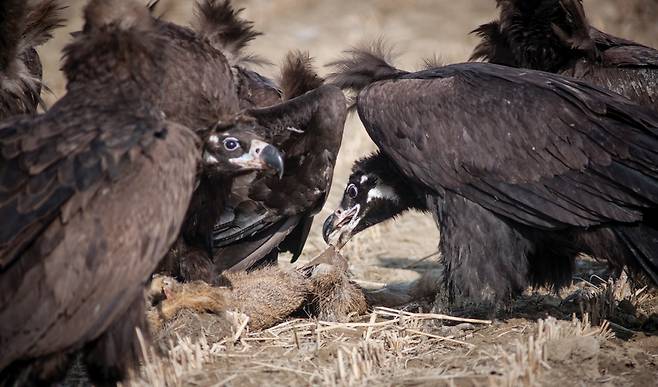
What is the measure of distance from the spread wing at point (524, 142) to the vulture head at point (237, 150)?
1.15 meters

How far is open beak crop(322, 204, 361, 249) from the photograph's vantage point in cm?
713

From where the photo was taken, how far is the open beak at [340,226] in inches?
281

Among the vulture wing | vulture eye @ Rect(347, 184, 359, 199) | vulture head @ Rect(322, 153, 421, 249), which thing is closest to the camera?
the vulture wing

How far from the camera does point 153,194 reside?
4.29m

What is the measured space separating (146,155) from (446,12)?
1464 centimetres

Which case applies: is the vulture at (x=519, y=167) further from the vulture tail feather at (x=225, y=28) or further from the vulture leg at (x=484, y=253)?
the vulture tail feather at (x=225, y=28)

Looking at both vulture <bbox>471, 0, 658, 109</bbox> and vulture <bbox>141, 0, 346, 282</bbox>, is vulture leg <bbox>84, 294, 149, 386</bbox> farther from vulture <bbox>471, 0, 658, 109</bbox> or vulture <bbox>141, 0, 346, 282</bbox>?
vulture <bbox>471, 0, 658, 109</bbox>

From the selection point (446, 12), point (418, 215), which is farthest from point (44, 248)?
point (446, 12)

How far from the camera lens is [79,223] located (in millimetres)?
4133

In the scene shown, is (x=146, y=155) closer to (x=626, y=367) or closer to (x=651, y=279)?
(x=626, y=367)

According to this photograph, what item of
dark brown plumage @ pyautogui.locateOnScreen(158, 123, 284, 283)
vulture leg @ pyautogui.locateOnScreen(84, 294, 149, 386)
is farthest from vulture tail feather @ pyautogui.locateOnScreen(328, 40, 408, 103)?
vulture leg @ pyautogui.locateOnScreen(84, 294, 149, 386)

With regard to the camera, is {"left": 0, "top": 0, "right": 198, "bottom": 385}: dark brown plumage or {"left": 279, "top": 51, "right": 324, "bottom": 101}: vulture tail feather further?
{"left": 279, "top": 51, "right": 324, "bottom": 101}: vulture tail feather

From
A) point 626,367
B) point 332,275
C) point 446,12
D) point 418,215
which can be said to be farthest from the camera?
point 446,12

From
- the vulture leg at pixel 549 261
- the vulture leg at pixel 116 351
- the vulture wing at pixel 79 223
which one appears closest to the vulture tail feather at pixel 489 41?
the vulture leg at pixel 549 261
